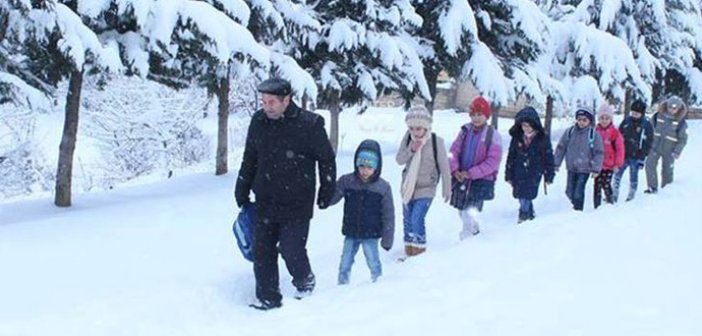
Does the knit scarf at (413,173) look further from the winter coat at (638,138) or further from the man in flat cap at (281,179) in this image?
the winter coat at (638,138)

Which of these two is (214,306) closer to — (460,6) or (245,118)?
(460,6)

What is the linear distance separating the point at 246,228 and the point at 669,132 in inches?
318

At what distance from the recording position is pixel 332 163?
5.29m

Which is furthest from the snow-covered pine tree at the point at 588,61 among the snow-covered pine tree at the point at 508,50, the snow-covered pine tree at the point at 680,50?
the snow-covered pine tree at the point at 680,50

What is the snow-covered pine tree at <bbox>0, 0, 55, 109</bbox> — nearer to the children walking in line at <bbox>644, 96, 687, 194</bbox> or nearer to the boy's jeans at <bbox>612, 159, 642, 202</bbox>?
the boy's jeans at <bbox>612, 159, 642, 202</bbox>

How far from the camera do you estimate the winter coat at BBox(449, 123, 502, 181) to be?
301 inches

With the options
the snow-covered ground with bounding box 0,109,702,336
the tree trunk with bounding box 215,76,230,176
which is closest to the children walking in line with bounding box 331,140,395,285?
the snow-covered ground with bounding box 0,109,702,336

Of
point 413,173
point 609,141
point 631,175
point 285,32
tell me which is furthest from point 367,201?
point 285,32

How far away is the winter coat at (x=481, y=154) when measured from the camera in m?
7.63

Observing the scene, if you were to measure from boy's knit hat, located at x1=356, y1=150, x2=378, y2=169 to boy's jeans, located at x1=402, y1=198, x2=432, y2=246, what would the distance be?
1.04m

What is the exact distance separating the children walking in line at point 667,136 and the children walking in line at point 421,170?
18.9 ft

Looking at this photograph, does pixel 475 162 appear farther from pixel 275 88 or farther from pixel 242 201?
pixel 275 88

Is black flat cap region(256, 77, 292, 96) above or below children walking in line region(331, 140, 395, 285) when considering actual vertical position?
above

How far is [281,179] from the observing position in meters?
5.19
